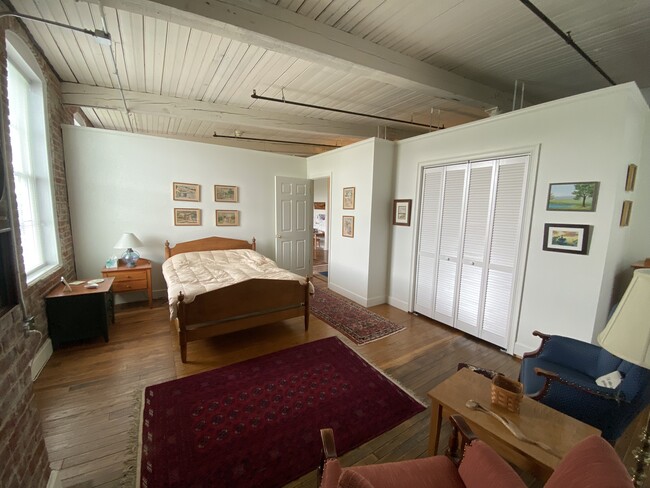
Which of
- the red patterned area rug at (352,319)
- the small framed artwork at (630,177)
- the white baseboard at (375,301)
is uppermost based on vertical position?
the small framed artwork at (630,177)

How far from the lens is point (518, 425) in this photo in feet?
4.56

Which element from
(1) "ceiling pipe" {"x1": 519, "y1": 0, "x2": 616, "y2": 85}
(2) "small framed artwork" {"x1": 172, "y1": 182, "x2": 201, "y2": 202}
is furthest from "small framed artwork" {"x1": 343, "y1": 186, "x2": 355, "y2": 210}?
(1) "ceiling pipe" {"x1": 519, "y1": 0, "x2": 616, "y2": 85}

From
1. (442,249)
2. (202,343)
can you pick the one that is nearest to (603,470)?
(442,249)

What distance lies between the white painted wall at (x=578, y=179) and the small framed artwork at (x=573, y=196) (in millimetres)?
44

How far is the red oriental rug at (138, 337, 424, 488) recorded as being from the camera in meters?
→ 1.67

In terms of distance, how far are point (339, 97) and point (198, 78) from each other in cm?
183

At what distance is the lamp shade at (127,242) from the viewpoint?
3.93m

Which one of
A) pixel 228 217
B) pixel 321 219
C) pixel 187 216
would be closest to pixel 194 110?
pixel 187 216

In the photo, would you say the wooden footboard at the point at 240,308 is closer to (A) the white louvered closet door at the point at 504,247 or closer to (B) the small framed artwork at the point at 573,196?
(A) the white louvered closet door at the point at 504,247

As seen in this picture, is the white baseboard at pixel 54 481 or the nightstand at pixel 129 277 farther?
the nightstand at pixel 129 277

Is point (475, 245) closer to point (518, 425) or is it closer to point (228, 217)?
point (518, 425)

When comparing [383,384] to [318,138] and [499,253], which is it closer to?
[499,253]

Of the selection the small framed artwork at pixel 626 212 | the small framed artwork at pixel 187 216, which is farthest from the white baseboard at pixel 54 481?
the small framed artwork at pixel 626 212

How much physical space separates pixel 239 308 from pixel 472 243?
283cm
